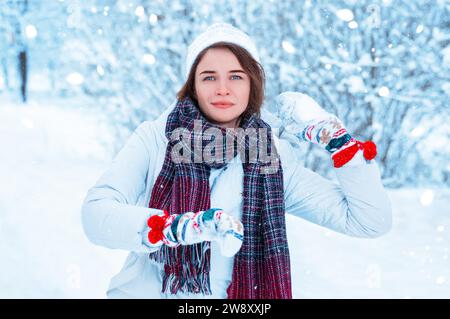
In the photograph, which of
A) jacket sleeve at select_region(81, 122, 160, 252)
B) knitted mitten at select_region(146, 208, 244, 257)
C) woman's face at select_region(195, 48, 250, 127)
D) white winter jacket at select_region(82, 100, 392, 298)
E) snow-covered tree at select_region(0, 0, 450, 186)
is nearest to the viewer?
knitted mitten at select_region(146, 208, 244, 257)

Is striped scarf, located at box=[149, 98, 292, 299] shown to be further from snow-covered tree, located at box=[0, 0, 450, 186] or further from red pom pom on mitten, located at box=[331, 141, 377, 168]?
snow-covered tree, located at box=[0, 0, 450, 186]

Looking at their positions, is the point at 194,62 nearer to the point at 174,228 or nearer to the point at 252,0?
the point at 174,228

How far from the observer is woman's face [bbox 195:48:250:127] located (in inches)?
60.8

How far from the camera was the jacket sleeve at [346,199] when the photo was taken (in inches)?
57.8

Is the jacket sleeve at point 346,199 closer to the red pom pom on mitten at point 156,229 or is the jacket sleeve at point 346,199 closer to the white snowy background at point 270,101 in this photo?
the red pom pom on mitten at point 156,229

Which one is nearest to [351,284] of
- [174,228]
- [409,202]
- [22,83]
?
[409,202]

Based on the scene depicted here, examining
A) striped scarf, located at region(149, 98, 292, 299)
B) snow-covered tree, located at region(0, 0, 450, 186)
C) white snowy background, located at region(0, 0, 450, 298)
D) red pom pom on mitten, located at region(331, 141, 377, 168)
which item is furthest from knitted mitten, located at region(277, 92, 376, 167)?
snow-covered tree, located at region(0, 0, 450, 186)

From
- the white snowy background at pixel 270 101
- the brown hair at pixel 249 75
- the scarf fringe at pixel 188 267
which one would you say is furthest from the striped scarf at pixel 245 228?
the white snowy background at pixel 270 101

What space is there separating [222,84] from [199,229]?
51cm

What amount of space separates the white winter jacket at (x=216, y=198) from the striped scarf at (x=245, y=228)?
0.12ft

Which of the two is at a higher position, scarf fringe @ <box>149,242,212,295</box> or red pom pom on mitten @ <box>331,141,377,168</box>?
red pom pom on mitten @ <box>331,141,377,168</box>

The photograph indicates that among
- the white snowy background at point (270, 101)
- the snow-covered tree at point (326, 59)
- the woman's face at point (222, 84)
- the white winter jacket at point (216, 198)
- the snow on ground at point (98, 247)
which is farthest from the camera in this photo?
the snow-covered tree at point (326, 59)

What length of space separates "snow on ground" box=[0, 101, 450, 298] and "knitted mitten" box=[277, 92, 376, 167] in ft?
3.92

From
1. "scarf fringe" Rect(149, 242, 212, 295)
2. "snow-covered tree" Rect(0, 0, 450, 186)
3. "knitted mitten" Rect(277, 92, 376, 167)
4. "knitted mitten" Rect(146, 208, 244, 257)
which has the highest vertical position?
"snow-covered tree" Rect(0, 0, 450, 186)
